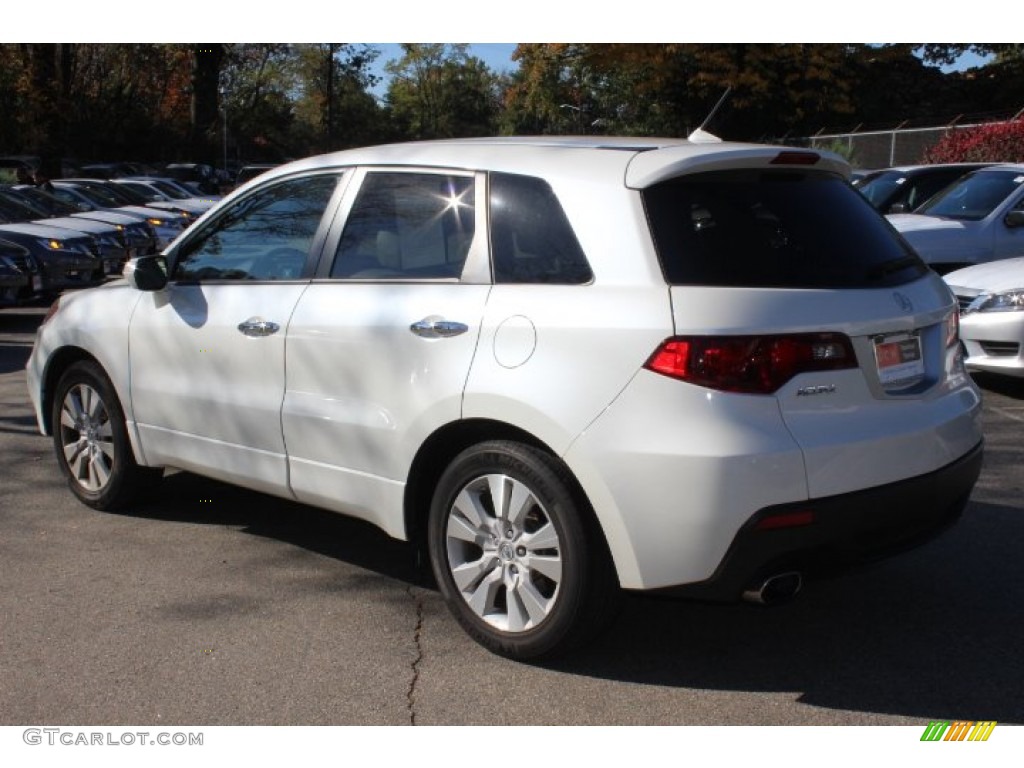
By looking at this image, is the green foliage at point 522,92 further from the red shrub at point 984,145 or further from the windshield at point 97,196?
the windshield at point 97,196

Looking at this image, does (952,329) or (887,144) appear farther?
(887,144)

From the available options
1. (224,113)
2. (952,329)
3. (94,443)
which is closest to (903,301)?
(952,329)

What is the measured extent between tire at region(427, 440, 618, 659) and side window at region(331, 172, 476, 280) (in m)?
0.80

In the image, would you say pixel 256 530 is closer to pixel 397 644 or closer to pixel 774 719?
pixel 397 644

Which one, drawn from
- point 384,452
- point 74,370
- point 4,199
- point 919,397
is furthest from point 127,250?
point 919,397

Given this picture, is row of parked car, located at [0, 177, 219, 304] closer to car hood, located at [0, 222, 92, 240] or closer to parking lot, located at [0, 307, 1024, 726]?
car hood, located at [0, 222, 92, 240]

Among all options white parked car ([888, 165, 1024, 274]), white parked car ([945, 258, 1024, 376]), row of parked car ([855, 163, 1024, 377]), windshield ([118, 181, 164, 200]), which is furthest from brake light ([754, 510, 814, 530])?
windshield ([118, 181, 164, 200])

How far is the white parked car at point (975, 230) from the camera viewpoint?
1137cm

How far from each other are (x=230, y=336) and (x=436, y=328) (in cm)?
125

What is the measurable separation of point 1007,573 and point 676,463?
221cm

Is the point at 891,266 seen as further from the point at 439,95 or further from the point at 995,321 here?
the point at 439,95

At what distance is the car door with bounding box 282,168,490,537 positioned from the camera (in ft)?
14.0

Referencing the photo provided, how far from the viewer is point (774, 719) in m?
3.73

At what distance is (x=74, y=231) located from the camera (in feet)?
51.2
